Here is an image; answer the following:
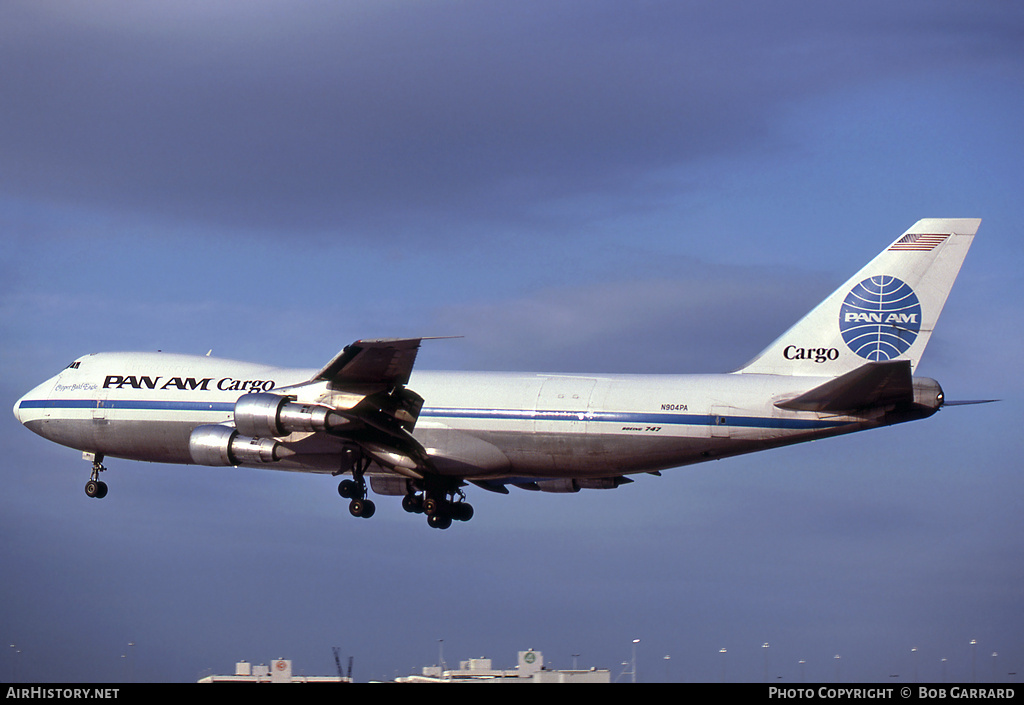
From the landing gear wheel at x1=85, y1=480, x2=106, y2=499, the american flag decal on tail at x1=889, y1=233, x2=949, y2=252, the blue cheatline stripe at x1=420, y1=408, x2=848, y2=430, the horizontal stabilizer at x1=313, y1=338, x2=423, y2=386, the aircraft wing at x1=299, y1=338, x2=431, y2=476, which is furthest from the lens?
the landing gear wheel at x1=85, y1=480, x2=106, y2=499

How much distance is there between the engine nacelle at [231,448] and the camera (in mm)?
39281

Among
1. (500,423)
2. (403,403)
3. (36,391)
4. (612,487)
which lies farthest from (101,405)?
(612,487)

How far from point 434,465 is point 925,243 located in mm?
16685

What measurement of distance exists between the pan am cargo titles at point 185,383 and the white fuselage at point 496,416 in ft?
0.12

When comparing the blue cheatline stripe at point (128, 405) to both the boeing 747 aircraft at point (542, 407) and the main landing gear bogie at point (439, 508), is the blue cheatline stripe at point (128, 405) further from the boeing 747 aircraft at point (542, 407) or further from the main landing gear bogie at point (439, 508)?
the main landing gear bogie at point (439, 508)

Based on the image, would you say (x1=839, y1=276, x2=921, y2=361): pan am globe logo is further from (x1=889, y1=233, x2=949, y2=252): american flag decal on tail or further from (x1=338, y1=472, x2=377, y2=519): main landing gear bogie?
(x1=338, y1=472, x2=377, y2=519): main landing gear bogie

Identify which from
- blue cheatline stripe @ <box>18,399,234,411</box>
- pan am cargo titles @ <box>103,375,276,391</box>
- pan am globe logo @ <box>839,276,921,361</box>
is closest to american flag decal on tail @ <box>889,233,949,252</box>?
pan am globe logo @ <box>839,276,921,361</box>

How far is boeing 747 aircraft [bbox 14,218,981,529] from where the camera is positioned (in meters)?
35.3

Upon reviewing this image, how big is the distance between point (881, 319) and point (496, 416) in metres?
12.1

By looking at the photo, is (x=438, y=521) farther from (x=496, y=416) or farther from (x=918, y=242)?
(x=918, y=242)

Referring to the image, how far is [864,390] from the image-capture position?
32594 millimetres

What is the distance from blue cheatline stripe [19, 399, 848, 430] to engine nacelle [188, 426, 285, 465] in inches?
77.4

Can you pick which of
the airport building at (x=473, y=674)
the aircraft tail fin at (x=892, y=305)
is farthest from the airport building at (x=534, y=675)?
the aircraft tail fin at (x=892, y=305)
